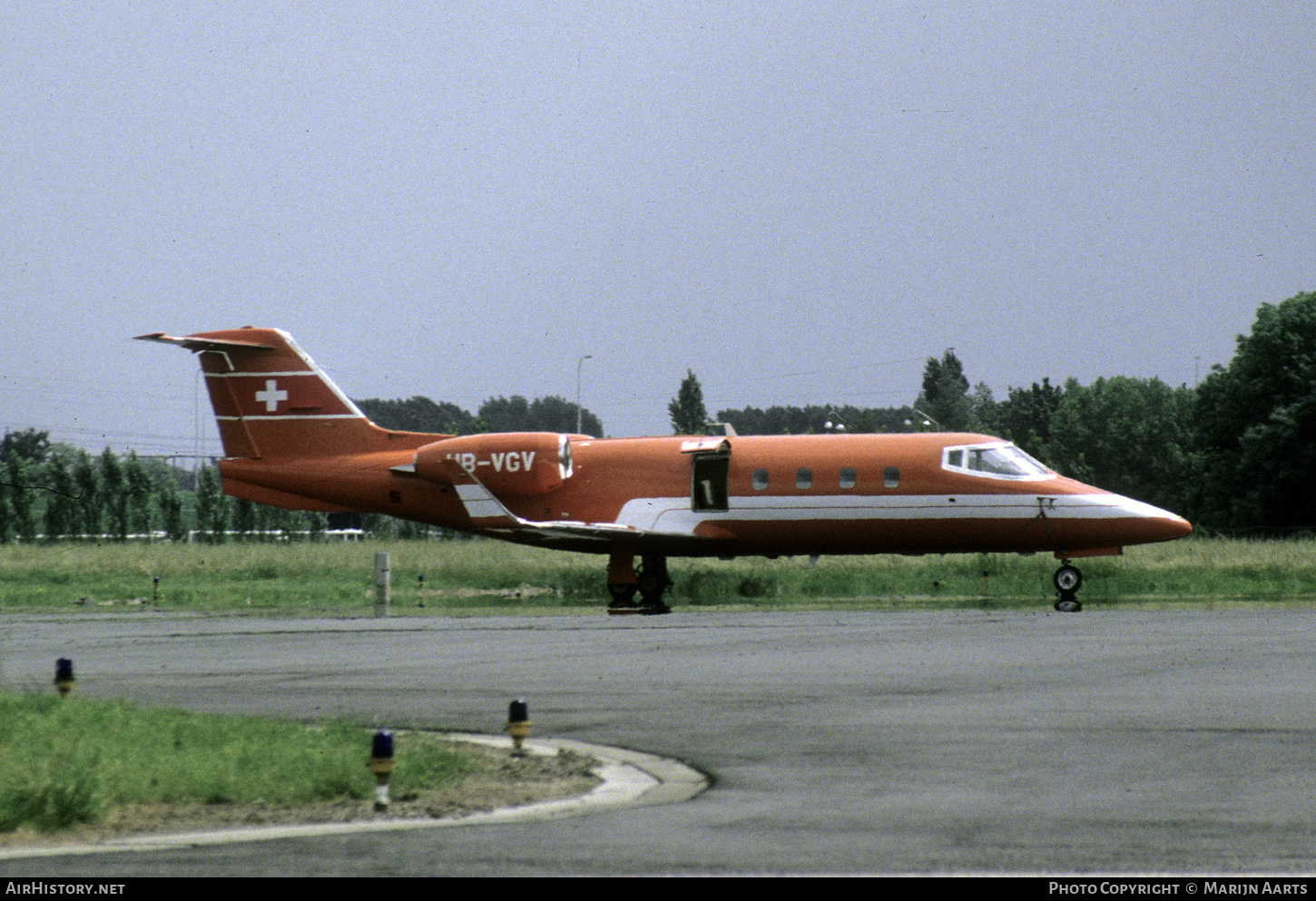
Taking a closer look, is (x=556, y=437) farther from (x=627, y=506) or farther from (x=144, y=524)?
(x=144, y=524)

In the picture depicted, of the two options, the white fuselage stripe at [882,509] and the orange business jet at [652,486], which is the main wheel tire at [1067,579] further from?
the white fuselage stripe at [882,509]

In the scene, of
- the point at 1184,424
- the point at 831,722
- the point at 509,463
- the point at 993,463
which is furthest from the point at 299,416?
the point at 1184,424

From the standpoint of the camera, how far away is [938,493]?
30.0m

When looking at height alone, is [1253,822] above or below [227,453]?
below

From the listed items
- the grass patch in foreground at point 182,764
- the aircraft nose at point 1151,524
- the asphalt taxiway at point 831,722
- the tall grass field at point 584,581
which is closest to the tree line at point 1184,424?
the tall grass field at point 584,581

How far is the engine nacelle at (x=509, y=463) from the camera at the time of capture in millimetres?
32500

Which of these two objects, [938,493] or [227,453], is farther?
[227,453]

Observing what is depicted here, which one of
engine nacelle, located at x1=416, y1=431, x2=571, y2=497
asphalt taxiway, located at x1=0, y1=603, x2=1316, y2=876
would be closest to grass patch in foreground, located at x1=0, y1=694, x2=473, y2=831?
asphalt taxiway, located at x1=0, y1=603, x2=1316, y2=876

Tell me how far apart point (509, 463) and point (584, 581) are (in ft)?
19.2

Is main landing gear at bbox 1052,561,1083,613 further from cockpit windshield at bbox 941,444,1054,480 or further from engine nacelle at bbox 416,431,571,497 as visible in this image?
engine nacelle at bbox 416,431,571,497

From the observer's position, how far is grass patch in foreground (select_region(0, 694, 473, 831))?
29.2 feet

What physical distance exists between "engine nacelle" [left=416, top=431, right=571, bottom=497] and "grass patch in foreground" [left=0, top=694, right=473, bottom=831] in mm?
20188

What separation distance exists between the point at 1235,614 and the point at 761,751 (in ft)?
54.2

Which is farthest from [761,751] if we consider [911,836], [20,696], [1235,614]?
[1235,614]
